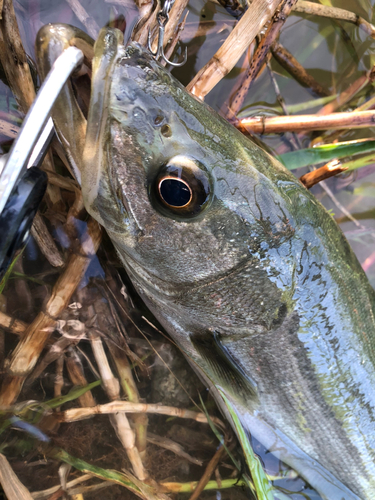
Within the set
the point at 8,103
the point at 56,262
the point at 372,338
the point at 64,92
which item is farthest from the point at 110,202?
the point at 372,338

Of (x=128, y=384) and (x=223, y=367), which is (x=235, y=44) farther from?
(x=128, y=384)

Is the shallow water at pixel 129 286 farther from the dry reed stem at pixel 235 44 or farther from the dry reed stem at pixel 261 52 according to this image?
the dry reed stem at pixel 235 44

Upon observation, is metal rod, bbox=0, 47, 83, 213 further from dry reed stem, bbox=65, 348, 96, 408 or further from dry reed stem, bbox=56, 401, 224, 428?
dry reed stem, bbox=56, 401, 224, 428

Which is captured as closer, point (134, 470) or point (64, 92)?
point (64, 92)

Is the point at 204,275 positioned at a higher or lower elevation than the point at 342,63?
lower

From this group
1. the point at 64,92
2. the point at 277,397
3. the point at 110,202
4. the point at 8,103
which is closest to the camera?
the point at 64,92

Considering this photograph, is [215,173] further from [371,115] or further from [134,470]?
[134,470]

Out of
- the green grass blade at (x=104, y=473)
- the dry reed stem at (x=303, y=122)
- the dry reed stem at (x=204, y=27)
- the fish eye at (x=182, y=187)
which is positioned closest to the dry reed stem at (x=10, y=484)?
the green grass blade at (x=104, y=473)
